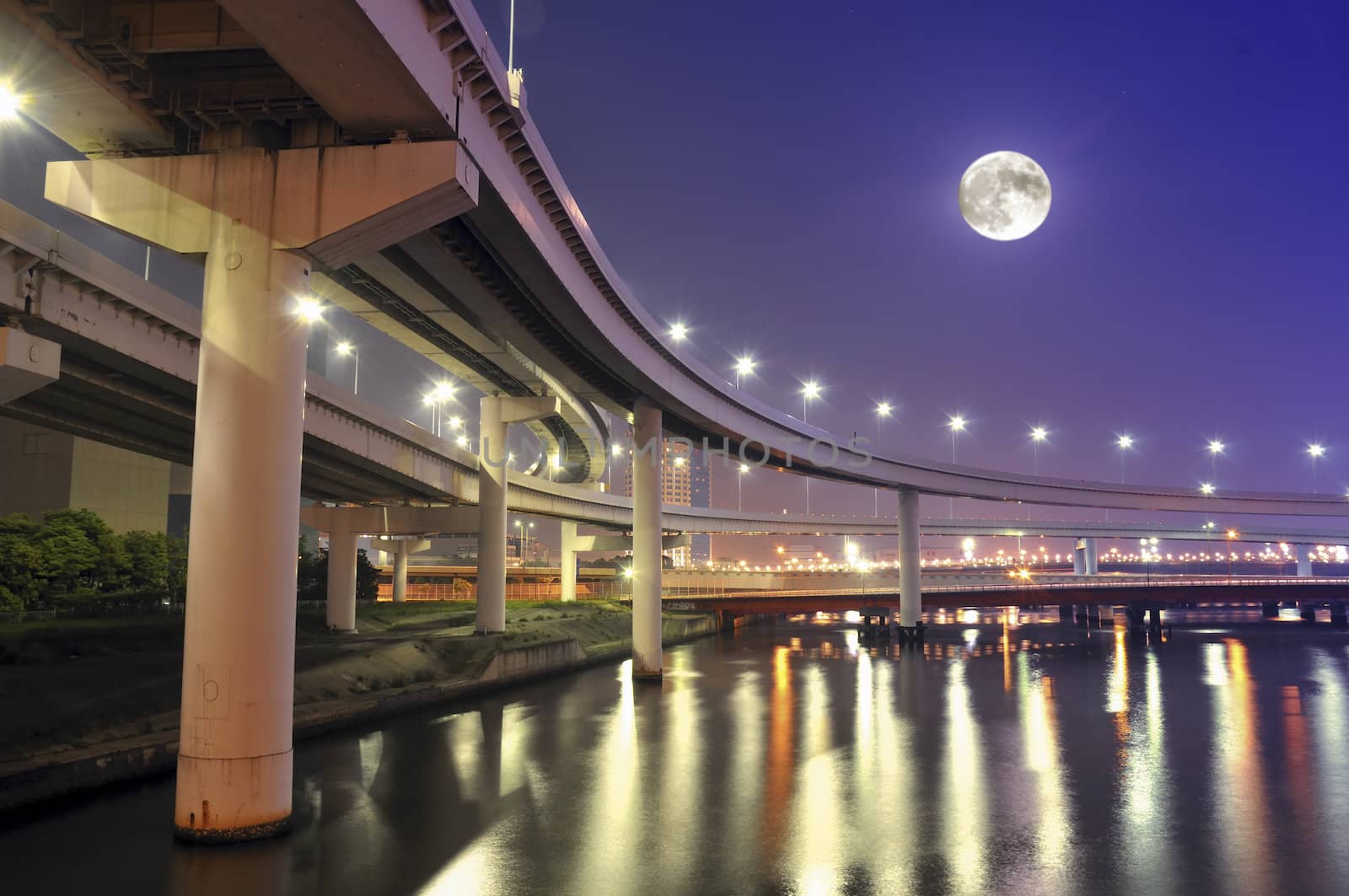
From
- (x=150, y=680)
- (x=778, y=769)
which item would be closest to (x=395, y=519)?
(x=150, y=680)

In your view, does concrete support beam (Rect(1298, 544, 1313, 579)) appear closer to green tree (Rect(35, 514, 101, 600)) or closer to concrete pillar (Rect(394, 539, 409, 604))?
concrete pillar (Rect(394, 539, 409, 604))

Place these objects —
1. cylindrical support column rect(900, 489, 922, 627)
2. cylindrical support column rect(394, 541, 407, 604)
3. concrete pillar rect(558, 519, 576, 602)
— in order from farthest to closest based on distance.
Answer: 1. concrete pillar rect(558, 519, 576, 602)
2. cylindrical support column rect(394, 541, 407, 604)
3. cylindrical support column rect(900, 489, 922, 627)

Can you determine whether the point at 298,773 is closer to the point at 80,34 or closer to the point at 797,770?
the point at 797,770

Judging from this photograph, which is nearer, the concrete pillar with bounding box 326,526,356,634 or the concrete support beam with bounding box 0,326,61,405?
the concrete support beam with bounding box 0,326,61,405

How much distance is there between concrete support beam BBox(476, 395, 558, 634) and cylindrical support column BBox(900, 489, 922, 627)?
1428 inches

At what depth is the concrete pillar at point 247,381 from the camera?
1520cm

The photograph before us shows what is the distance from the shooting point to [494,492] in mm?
49000

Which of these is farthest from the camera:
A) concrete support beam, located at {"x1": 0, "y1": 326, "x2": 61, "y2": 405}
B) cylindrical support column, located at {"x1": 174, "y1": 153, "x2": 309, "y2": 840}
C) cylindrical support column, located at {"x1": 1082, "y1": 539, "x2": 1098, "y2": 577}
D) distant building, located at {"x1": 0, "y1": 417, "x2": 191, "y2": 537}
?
cylindrical support column, located at {"x1": 1082, "y1": 539, "x2": 1098, "y2": 577}

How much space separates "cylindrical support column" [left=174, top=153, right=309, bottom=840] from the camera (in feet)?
49.7

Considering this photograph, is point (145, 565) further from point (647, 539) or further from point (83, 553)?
point (647, 539)

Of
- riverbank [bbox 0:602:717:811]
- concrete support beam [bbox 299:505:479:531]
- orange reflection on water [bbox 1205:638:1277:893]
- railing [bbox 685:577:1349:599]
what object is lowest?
orange reflection on water [bbox 1205:638:1277:893]

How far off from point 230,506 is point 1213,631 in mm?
101005

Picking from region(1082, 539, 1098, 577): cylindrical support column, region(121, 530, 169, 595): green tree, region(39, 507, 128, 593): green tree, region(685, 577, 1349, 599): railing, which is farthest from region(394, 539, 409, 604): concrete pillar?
region(1082, 539, 1098, 577): cylindrical support column

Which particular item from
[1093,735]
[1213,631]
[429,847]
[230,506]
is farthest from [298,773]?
[1213,631]
